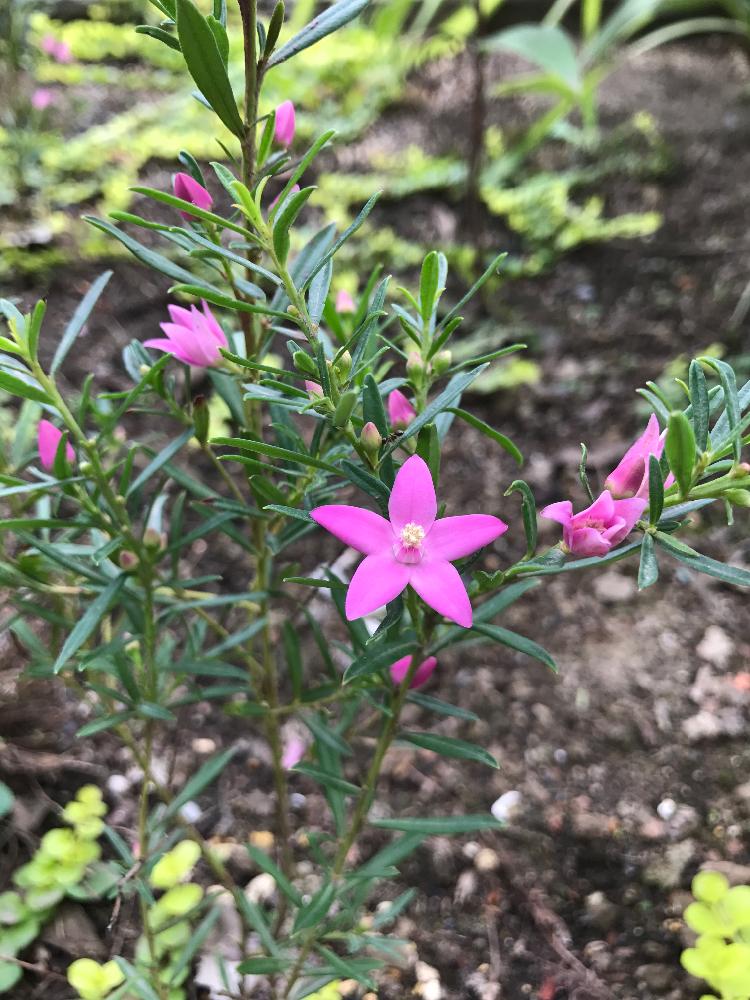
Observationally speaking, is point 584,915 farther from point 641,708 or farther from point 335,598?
point 335,598

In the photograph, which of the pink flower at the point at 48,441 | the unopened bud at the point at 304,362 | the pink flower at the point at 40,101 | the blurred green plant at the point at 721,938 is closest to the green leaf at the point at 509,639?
the unopened bud at the point at 304,362

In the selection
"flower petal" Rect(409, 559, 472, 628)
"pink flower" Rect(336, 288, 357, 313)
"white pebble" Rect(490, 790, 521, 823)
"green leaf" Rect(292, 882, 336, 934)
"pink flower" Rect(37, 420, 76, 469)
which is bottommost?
"white pebble" Rect(490, 790, 521, 823)

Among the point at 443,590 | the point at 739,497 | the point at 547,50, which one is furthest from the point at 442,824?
the point at 547,50

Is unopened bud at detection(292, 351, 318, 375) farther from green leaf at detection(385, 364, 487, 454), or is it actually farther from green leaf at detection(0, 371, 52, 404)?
green leaf at detection(0, 371, 52, 404)

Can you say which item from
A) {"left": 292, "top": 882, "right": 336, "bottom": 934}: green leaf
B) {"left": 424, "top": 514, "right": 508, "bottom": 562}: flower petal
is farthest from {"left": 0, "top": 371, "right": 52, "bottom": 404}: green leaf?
{"left": 292, "top": 882, "right": 336, "bottom": 934}: green leaf

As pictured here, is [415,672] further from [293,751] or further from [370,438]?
[293,751]

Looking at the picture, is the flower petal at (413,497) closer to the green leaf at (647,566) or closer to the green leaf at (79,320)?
the green leaf at (647,566)
